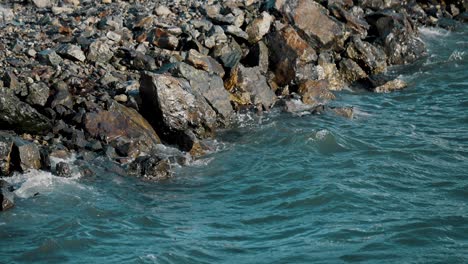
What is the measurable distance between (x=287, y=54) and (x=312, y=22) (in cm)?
218

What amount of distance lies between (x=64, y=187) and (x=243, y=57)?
8.77 metres

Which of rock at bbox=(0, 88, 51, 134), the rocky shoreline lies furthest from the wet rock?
rock at bbox=(0, 88, 51, 134)

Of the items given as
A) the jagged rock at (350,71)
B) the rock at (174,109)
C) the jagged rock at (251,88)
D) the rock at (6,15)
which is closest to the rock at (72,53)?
A: the rock at (174,109)

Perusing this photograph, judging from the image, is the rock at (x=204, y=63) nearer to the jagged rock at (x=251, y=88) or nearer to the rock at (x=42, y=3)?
the jagged rock at (x=251, y=88)

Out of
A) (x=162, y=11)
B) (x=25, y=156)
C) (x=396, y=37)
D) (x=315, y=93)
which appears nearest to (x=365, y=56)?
(x=396, y=37)

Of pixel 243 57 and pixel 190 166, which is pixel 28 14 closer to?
pixel 243 57

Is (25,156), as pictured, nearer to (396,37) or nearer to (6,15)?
(6,15)

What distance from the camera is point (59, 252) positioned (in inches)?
490

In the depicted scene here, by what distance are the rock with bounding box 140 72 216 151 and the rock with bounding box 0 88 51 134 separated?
2.59m

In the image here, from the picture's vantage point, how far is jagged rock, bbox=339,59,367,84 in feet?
75.2

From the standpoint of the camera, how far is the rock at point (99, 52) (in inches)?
784

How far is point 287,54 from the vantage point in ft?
71.7

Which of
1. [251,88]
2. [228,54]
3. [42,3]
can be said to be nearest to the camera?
[251,88]

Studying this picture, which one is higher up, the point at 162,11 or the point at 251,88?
the point at 162,11
